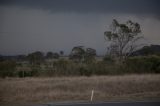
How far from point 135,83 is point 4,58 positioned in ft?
66.6

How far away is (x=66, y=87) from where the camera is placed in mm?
24953

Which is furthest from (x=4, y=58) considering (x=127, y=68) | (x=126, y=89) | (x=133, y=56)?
(x=126, y=89)

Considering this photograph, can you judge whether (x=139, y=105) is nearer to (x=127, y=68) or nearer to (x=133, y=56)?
(x=127, y=68)

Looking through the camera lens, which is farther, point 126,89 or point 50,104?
point 126,89

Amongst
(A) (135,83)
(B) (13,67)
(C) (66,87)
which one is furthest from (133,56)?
(C) (66,87)

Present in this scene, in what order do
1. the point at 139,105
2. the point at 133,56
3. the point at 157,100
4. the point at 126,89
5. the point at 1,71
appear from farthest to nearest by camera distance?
the point at 133,56, the point at 1,71, the point at 126,89, the point at 157,100, the point at 139,105

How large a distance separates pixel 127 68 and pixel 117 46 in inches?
349

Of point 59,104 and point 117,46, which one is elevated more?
point 117,46

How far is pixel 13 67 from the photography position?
143 ft

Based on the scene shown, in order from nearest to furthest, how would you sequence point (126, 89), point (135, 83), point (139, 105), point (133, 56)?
point (139, 105) < point (126, 89) < point (135, 83) < point (133, 56)

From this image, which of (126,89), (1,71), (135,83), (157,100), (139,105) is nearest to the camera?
(139,105)

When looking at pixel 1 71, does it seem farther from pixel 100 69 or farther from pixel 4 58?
pixel 100 69

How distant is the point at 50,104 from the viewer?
16.3 meters

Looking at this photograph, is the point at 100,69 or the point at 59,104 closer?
the point at 59,104
